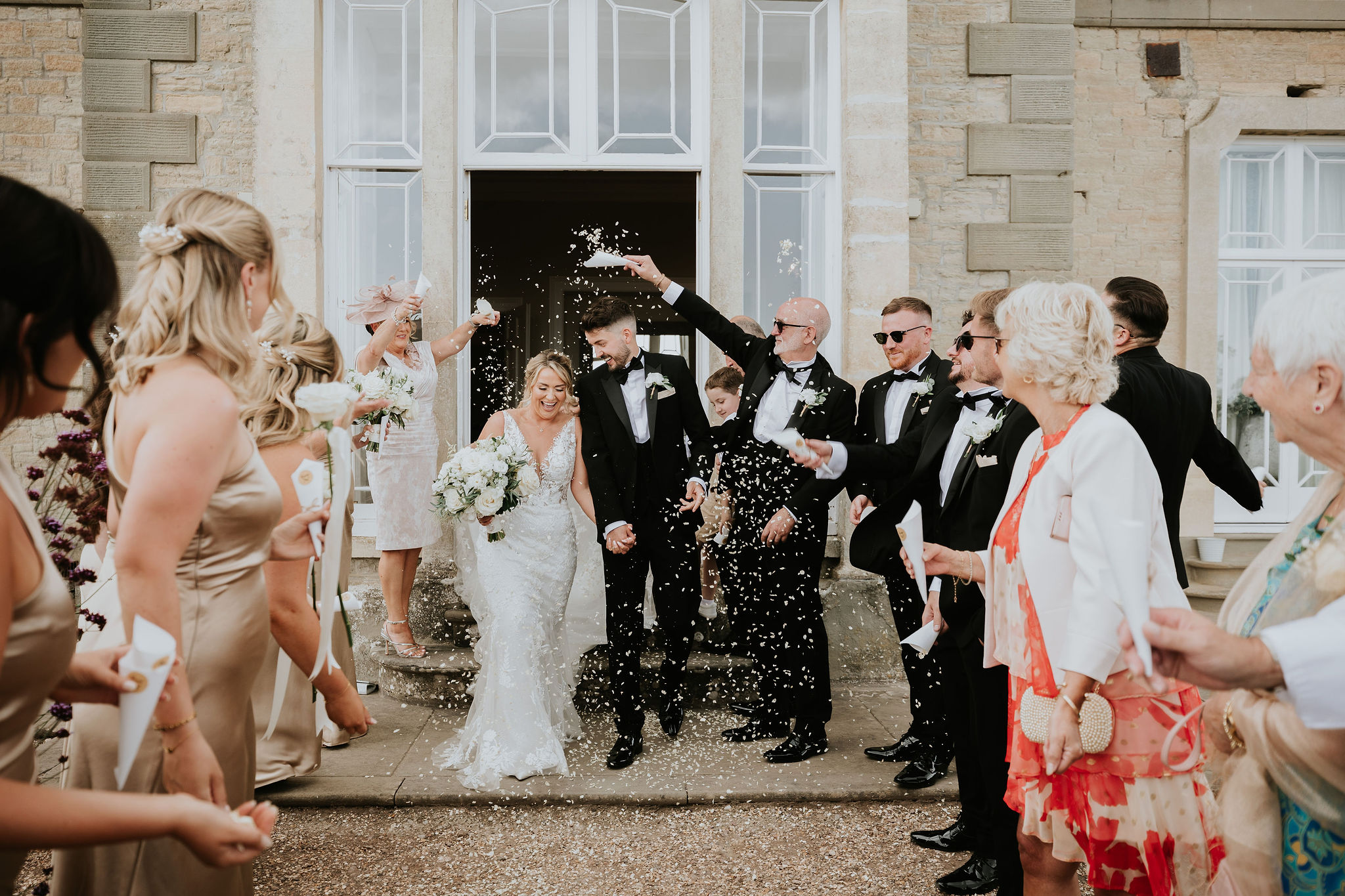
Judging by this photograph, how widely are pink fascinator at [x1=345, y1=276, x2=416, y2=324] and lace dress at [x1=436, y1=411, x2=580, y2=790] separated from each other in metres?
1.55

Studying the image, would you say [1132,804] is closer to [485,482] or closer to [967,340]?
[967,340]

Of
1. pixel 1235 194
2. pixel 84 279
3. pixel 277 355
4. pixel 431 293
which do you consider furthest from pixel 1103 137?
pixel 84 279

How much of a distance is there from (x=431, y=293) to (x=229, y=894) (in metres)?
4.52

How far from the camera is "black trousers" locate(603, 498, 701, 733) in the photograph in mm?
4578

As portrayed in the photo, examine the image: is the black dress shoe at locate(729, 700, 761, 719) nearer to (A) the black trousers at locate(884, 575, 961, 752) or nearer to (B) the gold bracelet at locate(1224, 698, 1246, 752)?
(A) the black trousers at locate(884, 575, 961, 752)

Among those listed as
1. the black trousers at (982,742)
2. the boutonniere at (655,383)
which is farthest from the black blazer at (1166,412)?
the boutonniere at (655,383)

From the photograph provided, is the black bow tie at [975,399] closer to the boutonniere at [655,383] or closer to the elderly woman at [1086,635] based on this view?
the elderly woman at [1086,635]

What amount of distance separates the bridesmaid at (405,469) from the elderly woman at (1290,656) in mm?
4634

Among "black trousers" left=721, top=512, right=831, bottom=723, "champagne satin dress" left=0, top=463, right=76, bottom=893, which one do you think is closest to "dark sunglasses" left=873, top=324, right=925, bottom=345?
"black trousers" left=721, top=512, right=831, bottom=723

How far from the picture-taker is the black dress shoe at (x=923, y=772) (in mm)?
4027

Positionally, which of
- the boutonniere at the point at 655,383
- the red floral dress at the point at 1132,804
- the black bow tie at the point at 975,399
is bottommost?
the red floral dress at the point at 1132,804

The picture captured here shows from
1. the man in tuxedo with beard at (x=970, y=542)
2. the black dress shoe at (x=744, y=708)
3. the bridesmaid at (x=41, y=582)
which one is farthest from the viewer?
the black dress shoe at (x=744, y=708)

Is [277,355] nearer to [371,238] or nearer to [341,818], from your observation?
[341,818]

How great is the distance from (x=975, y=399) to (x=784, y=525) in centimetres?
125
